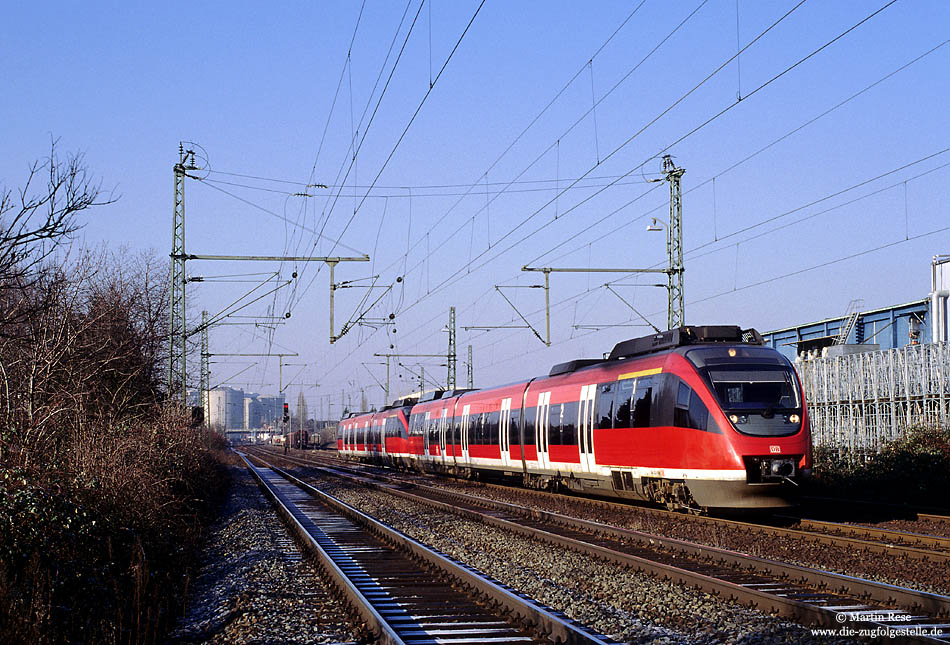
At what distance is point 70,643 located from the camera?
823cm

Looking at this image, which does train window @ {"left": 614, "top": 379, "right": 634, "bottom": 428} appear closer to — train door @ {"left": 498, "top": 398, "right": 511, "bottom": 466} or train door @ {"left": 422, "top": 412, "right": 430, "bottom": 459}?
train door @ {"left": 498, "top": 398, "right": 511, "bottom": 466}

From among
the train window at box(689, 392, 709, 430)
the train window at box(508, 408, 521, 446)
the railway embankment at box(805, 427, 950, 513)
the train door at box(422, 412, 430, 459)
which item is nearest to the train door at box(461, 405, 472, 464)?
the train window at box(508, 408, 521, 446)

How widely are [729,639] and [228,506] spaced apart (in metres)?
19.0

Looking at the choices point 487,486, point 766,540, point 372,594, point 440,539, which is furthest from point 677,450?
point 487,486

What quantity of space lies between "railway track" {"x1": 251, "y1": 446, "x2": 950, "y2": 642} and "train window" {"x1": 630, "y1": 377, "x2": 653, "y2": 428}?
114 inches

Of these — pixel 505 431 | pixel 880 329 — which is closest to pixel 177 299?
pixel 505 431

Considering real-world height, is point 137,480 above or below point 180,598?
above

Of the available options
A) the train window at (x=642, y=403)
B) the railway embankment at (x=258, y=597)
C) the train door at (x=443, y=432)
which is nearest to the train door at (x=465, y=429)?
the train door at (x=443, y=432)

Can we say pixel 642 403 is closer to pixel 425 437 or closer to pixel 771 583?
pixel 771 583

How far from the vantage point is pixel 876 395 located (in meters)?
27.9

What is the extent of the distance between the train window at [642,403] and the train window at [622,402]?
28cm

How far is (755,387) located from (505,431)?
13720 millimetres

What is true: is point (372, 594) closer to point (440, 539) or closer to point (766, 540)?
point (440, 539)

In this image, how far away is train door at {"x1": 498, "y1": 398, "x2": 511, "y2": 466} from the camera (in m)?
29.7
